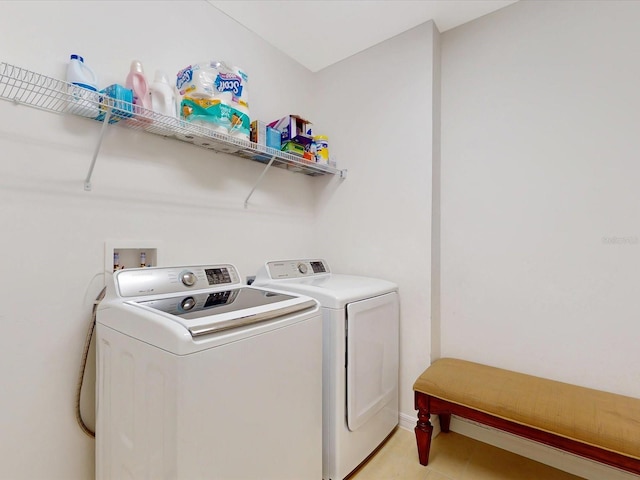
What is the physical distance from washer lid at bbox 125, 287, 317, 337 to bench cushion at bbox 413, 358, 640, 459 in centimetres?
→ 87

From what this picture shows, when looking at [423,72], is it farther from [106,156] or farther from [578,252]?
[106,156]

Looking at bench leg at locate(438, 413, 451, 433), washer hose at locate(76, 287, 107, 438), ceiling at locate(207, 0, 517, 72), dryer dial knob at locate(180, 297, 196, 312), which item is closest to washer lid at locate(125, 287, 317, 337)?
dryer dial knob at locate(180, 297, 196, 312)

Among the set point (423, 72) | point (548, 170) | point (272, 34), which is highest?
point (272, 34)

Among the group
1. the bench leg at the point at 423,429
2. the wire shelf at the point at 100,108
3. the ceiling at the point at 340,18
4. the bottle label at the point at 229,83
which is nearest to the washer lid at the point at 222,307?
the wire shelf at the point at 100,108

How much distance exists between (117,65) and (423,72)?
167 centimetres

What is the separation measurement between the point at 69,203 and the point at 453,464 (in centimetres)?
222

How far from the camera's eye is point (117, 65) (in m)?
1.39

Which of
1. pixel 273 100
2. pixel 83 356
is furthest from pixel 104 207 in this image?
pixel 273 100

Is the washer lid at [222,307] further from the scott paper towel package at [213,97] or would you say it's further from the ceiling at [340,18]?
the ceiling at [340,18]

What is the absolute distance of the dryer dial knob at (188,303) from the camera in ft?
3.70

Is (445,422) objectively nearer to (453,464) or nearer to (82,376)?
(453,464)

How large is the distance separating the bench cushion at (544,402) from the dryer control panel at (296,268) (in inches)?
35.0

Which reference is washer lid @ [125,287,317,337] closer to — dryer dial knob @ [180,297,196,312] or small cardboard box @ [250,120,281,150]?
dryer dial knob @ [180,297,196,312]

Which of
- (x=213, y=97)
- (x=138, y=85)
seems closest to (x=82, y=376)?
(x=138, y=85)
